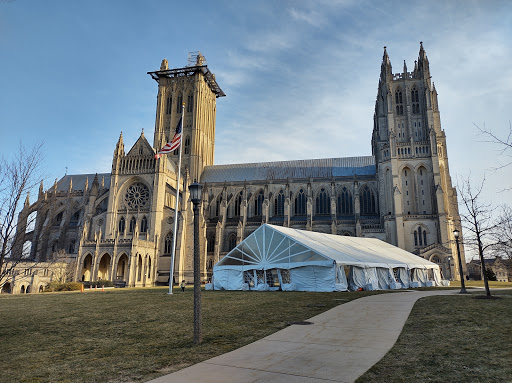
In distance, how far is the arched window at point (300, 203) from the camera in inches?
2630

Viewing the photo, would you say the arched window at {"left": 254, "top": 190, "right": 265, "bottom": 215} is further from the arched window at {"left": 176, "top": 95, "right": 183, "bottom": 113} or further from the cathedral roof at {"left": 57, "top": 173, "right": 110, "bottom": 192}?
the cathedral roof at {"left": 57, "top": 173, "right": 110, "bottom": 192}

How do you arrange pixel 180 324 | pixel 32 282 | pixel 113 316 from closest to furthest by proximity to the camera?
pixel 180 324, pixel 113 316, pixel 32 282

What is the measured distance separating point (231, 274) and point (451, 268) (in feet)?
113

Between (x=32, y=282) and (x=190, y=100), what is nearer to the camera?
(x=32, y=282)

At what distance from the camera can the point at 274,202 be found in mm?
67875

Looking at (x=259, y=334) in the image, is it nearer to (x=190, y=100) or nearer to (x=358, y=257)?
(x=358, y=257)

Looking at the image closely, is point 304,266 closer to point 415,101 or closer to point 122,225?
point 122,225

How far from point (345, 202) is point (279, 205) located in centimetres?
1171

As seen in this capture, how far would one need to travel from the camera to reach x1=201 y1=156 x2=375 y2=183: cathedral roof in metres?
69.6

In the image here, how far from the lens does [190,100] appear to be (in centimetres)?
7881

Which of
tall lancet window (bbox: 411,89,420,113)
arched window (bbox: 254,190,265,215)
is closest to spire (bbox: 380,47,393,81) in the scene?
tall lancet window (bbox: 411,89,420,113)

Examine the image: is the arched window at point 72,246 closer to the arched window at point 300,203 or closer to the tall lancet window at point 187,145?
the tall lancet window at point 187,145

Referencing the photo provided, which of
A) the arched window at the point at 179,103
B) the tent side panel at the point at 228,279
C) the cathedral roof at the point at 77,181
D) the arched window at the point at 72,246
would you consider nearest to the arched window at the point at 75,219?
the arched window at the point at 72,246

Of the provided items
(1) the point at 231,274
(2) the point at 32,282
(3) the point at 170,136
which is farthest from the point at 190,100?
(1) the point at 231,274
